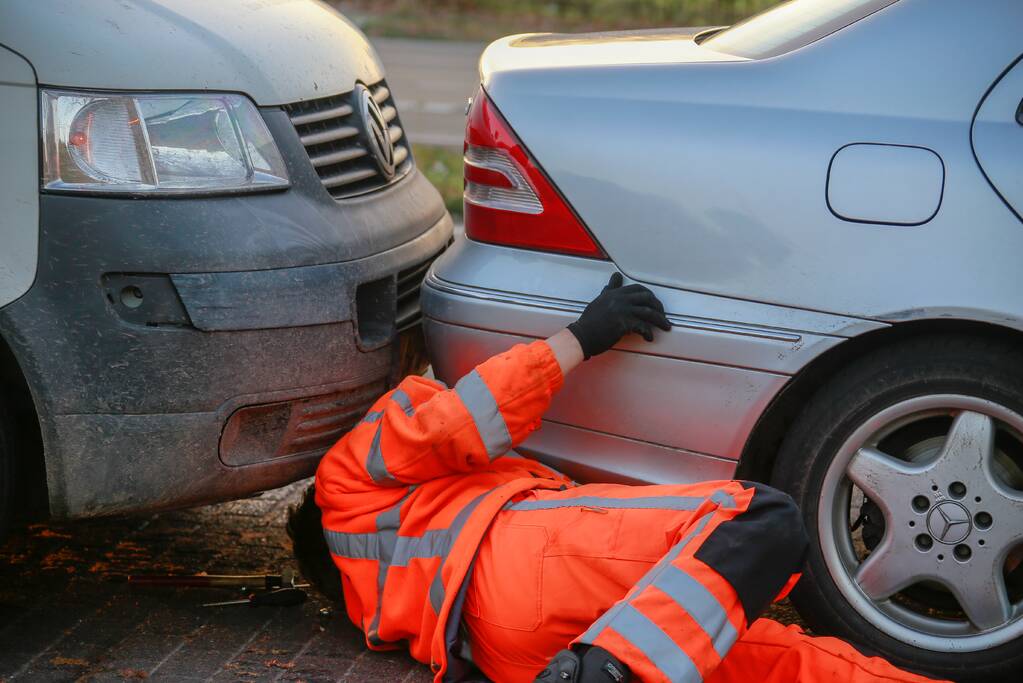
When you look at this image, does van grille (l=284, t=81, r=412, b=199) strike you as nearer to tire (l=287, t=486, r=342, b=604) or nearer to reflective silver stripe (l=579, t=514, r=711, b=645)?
tire (l=287, t=486, r=342, b=604)

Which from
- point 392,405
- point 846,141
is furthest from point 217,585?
point 846,141

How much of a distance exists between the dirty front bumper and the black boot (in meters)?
1.08

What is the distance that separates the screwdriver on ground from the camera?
331 cm

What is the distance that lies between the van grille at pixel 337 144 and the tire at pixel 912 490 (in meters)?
1.34

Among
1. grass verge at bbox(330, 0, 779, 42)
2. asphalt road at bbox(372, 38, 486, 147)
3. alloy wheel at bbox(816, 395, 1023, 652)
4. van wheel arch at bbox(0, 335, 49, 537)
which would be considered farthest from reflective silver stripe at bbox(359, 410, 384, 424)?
grass verge at bbox(330, 0, 779, 42)

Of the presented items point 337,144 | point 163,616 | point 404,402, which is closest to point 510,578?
point 404,402

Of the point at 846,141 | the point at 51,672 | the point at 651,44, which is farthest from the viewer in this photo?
the point at 651,44

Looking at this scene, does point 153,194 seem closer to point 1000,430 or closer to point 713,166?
point 713,166

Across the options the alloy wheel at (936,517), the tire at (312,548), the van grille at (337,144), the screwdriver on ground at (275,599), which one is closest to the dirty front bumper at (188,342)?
the van grille at (337,144)

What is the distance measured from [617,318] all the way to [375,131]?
1.08 metres

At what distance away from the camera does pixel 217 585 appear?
3.42 metres

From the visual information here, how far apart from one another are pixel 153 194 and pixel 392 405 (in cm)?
74

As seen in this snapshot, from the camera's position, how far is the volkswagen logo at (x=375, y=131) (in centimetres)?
349

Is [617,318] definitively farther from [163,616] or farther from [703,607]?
[163,616]
